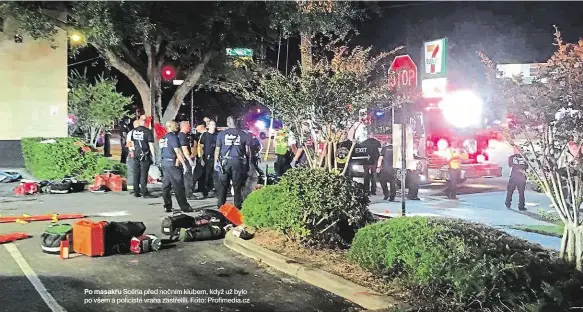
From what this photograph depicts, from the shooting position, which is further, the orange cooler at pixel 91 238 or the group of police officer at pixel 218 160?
the group of police officer at pixel 218 160

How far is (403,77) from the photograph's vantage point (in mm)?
9609

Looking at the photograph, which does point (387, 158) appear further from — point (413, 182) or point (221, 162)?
point (221, 162)

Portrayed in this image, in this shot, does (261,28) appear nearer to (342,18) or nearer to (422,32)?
(342,18)

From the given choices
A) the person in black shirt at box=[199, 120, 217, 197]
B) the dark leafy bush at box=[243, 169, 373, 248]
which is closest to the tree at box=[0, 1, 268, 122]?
the person in black shirt at box=[199, 120, 217, 197]

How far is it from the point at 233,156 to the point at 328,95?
276cm

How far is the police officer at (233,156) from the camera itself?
36.6 feet

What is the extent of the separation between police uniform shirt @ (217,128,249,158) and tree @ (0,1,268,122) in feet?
20.8

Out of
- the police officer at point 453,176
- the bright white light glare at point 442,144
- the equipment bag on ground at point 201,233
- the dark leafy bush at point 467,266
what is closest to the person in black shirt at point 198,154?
the equipment bag on ground at point 201,233

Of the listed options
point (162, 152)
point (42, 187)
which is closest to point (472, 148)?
point (162, 152)

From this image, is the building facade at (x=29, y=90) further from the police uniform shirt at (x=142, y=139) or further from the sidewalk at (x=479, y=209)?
the sidewalk at (x=479, y=209)

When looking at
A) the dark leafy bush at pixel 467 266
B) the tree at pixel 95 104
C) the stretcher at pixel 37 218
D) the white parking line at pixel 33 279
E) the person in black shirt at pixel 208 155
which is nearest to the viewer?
the dark leafy bush at pixel 467 266

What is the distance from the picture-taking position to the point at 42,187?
1473cm

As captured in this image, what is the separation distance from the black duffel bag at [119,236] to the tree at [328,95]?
105 inches

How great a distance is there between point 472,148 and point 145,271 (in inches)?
435
